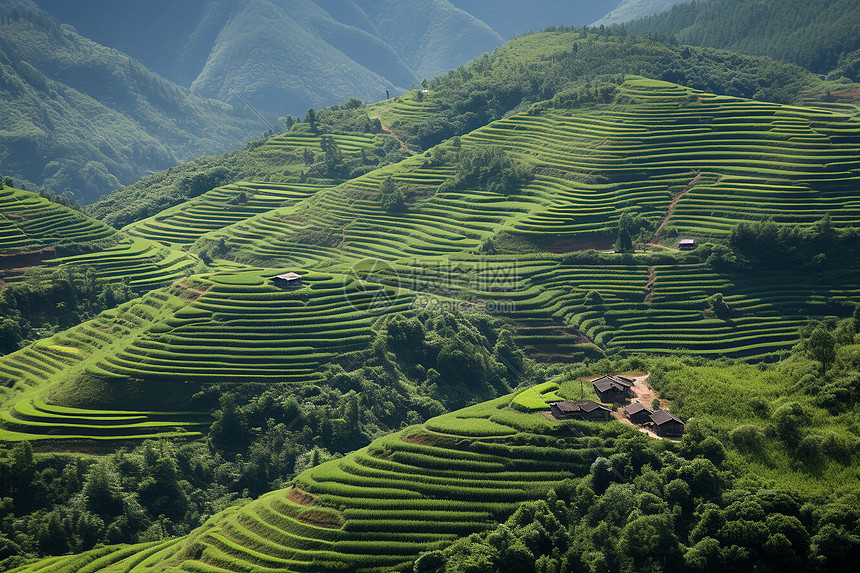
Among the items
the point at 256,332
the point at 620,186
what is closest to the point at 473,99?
the point at 620,186

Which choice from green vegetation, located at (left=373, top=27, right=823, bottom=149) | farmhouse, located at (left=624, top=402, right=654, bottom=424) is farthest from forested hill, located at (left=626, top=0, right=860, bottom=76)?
farmhouse, located at (left=624, top=402, right=654, bottom=424)

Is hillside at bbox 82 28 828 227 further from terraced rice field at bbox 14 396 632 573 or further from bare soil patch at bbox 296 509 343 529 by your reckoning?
bare soil patch at bbox 296 509 343 529

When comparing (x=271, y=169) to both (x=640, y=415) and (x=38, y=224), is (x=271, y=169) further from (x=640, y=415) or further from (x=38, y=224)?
(x=640, y=415)

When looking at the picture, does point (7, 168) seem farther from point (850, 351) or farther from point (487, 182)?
point (850, 351)

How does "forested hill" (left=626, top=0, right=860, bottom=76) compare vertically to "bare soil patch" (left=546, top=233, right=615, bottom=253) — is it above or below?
above

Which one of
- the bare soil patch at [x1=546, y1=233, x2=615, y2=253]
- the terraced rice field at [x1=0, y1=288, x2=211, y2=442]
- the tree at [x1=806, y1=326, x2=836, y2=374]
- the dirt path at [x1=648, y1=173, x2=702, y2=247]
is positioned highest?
the dirt path at [x1=648, y1=173, x2=702, y2=247]
